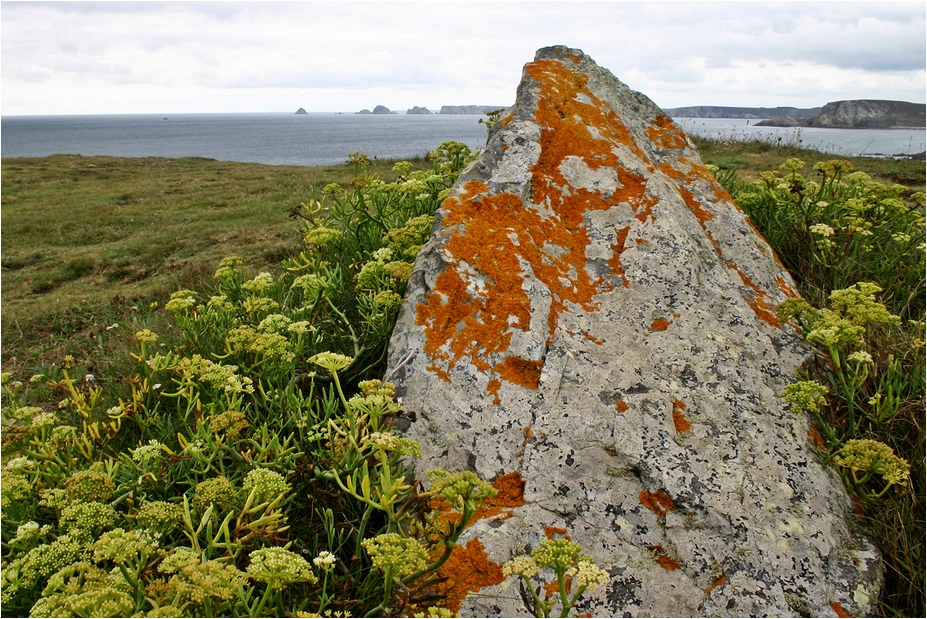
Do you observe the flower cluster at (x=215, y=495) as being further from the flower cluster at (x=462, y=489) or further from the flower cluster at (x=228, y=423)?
the flower cluster at (x=462, y=489)

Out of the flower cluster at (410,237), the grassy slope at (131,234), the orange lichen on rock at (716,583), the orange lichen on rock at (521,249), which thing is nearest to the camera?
the orange lichen on rock at (716,583)

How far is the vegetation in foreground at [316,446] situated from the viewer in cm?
212

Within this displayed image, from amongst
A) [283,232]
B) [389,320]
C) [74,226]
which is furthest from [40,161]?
[389,320]

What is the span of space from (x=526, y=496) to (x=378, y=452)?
70cm

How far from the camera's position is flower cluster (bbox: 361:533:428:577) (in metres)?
1.93

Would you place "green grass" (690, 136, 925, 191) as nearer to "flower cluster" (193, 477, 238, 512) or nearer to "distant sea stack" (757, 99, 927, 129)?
"flower cluster" (193, 477, 238, 512)

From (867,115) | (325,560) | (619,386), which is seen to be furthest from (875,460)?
(867,115)

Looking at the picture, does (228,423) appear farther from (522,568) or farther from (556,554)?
(556,554)

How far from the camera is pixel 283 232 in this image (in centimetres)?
1003

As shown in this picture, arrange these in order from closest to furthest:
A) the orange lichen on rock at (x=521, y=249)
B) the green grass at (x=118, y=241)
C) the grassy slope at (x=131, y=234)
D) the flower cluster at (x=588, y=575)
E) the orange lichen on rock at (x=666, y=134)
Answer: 1. the flower cluster at (x=588, y=575)
2. the orange lichen on rock at (x=521, y=249)
3. the orange lichen on rock at (x=666, y=134)
4. the green grass at (x=118, y=241)
5. the grassy slope at (x=131, y=234)

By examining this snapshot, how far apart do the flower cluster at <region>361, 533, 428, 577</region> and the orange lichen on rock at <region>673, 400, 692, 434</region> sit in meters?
1.45

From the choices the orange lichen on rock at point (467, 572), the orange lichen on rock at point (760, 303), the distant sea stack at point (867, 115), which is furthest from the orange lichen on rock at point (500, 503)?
the distant sea stack at point (867, 115)

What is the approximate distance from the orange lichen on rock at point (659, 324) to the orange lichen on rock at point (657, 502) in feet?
3.35

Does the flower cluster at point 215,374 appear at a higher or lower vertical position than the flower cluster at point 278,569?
higher
